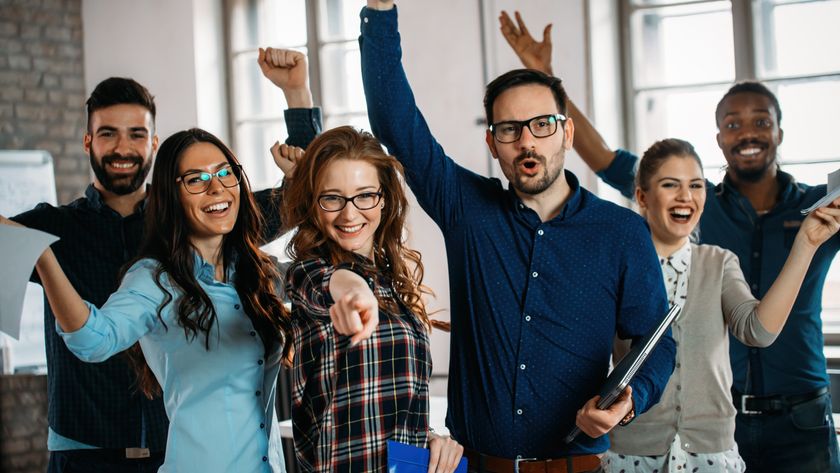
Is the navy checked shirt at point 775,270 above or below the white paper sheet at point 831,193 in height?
below

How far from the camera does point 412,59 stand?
16.7 feet

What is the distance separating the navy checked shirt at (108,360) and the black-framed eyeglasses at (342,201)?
681 mm

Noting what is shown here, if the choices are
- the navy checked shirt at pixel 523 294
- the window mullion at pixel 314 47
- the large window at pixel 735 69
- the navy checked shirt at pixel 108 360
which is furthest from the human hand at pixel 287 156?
the window mullion at pixel 314 47

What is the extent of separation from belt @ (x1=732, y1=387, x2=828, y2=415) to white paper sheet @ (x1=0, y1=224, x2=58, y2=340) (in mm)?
2036

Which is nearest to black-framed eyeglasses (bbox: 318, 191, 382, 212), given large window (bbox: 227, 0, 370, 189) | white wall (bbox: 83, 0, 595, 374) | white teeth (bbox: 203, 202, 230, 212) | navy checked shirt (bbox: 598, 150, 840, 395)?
white teeth (bbox: 203, 202, 230, 212)

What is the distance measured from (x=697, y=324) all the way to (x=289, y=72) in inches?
50.6

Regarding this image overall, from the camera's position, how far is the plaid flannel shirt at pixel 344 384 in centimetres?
168

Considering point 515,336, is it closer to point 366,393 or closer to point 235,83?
point 366,393

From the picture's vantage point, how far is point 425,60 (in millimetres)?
5039

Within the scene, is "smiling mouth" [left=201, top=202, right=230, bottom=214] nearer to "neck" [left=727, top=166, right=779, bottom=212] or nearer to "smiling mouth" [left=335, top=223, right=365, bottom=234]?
"smiling mouth" [left=335, top=223, right=365, bottom=234]

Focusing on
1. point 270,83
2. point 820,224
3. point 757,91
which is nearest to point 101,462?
point 820,224

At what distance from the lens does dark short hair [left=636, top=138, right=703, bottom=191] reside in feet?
8.22

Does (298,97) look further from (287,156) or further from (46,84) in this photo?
(46,84)

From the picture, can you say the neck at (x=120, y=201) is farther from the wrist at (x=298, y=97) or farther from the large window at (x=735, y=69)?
Result: the large window at (x=735, y=69)
